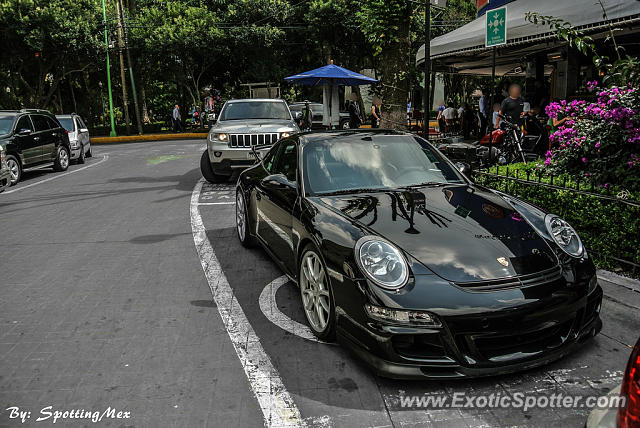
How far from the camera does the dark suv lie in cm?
1316

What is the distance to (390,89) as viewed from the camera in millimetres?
13297

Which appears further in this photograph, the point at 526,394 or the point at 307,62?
the point at 307,62

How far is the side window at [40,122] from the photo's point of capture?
14.5 m

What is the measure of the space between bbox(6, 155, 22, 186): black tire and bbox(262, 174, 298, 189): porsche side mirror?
10.2 meters

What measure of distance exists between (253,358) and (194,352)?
1.43 feet

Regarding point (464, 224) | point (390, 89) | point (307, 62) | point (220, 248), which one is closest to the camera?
point (464, 224)

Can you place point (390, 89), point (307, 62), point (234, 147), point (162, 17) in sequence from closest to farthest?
point (234, 147)
point (390, 89)
point (162, 17)
point (307, 62)

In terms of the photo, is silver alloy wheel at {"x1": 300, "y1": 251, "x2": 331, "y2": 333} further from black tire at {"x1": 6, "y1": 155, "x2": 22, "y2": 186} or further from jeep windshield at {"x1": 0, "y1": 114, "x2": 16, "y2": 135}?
jeep windshield at {"x1": 0, "y1": 114, "x2": 16, "y2": 135}

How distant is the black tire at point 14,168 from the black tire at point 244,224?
908cm

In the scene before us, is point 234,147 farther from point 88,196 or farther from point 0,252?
point 0,252

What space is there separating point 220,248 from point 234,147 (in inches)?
194

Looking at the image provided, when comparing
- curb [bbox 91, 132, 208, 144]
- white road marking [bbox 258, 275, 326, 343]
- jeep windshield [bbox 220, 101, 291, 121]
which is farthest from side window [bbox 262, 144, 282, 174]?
curb [bbox 91, 132, 208, 144]

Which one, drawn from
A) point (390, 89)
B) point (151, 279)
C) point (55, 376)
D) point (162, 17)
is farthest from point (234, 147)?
point (162, 17)

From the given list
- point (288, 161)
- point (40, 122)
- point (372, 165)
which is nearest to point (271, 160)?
point (288, 161)
